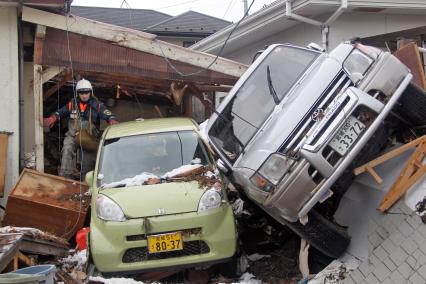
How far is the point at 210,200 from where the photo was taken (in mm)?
5949

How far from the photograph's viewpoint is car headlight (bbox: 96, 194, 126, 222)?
229 inches

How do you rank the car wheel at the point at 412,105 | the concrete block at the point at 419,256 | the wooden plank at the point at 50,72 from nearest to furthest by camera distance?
the concrete block at the point at 419,256 < the car wheel at the point at 412,105 < the wooden plank at the point at 50,72

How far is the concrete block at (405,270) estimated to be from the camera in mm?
4551

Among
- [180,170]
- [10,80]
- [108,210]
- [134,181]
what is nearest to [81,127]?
[10,80]

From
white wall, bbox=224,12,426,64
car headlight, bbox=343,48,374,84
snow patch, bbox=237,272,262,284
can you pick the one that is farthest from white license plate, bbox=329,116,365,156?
white wall, bbox=224,12,426,64

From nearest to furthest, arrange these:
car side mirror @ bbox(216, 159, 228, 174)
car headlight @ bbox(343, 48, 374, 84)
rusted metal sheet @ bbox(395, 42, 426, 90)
Result: car headlight @ bbox(343, 48, 374, 84) → car side mirror @ bbox(216, 159, 228, 174) → rusted metal sheet @ bbox(395, 42, 426, 90)

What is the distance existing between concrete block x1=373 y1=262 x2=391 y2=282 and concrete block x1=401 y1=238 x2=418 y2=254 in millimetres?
249

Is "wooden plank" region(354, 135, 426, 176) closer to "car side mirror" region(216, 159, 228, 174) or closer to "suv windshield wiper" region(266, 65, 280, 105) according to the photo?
"suv windshield wiper" region(266, 65, 280, 105)

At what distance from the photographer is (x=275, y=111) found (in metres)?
5.55

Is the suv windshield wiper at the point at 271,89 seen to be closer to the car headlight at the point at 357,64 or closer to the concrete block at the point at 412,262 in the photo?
the car headlight at the point at 357,64

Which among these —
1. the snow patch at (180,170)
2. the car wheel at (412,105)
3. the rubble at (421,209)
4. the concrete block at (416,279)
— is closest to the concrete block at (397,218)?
the rubble at (421,209)

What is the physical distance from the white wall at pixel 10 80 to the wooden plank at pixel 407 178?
580 cm

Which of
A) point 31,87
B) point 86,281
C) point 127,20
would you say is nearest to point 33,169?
point 31,87

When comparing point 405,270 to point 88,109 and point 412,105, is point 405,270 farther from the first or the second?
point 88,109
